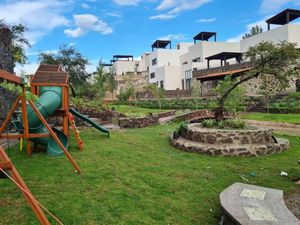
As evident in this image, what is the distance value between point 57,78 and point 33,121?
2.12m

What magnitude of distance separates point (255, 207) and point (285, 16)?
121 feet

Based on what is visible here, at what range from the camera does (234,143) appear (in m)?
10.4

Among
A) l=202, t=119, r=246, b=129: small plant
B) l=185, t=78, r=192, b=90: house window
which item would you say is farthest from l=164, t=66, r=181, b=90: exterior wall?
l=202, t=119, r=246, b=129: small plant

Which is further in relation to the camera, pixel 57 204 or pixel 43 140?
pixel 43 140

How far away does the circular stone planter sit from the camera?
32.6 feet

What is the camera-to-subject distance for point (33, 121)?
27.4ft

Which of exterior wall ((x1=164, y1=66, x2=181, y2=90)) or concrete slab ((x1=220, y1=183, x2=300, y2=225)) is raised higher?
exterior wall ((x1=164, y1=66, x2=181, y2=90))

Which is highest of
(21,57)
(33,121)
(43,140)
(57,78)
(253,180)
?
(21,57)

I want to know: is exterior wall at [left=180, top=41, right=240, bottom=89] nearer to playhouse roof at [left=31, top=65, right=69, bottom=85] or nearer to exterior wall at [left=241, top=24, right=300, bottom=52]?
exterior wall at [left=241, top=24, right=300, bottom=52]

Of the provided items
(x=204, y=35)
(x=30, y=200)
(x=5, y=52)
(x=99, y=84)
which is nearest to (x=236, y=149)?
(x=30, y=200)

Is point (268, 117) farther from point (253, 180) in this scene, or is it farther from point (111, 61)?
point (111, 61)

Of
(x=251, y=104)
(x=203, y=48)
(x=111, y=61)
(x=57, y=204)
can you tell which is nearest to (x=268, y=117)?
(x=251, y=104)

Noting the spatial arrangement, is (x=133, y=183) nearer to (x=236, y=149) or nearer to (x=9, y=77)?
(x=9, y=77)

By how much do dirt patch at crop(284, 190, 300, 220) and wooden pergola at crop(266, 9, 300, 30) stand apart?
33.2 meters
